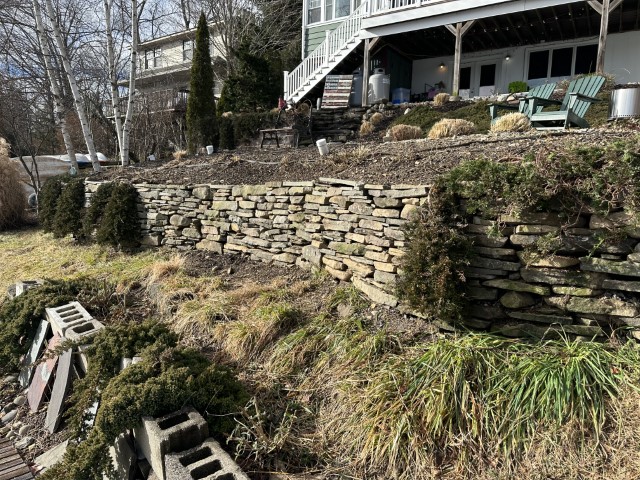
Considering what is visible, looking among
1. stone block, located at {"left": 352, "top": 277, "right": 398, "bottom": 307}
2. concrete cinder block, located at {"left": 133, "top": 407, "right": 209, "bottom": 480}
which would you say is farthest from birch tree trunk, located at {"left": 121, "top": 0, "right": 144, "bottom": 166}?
concrete cinder block, located at {"left": 133, "top": 407, "right": 209, "bottom": 480}

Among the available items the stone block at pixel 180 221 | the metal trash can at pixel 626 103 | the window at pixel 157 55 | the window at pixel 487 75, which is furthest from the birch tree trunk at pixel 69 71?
the window at pixel 157 55

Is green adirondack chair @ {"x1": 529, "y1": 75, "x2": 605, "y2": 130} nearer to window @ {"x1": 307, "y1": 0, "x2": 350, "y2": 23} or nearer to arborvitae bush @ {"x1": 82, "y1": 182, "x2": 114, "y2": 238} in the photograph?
arborvitae bush @ {"x1": 82, "y1": 182, "x2": 114, "y2": 238}

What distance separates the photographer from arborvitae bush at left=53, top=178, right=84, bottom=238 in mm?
7535

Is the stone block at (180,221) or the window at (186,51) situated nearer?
the stone block at (180,221)

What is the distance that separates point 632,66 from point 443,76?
5.21 metres

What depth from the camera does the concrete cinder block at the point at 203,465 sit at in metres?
2.13

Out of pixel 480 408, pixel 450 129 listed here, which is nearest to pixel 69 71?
pixel 450 129

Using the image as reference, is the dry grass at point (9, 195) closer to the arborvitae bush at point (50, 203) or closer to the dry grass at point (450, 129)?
the arborvitae bush at point (50, 203)

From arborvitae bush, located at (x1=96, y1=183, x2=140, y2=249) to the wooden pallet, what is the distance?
3.55 metres

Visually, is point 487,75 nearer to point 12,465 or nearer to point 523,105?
point 523,105

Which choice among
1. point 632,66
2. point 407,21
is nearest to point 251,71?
point 407,21

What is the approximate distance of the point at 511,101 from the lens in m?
Result: 8.98

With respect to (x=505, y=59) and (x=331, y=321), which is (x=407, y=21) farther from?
(x=331, y=321)

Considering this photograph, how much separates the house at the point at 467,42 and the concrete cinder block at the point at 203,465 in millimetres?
10316
